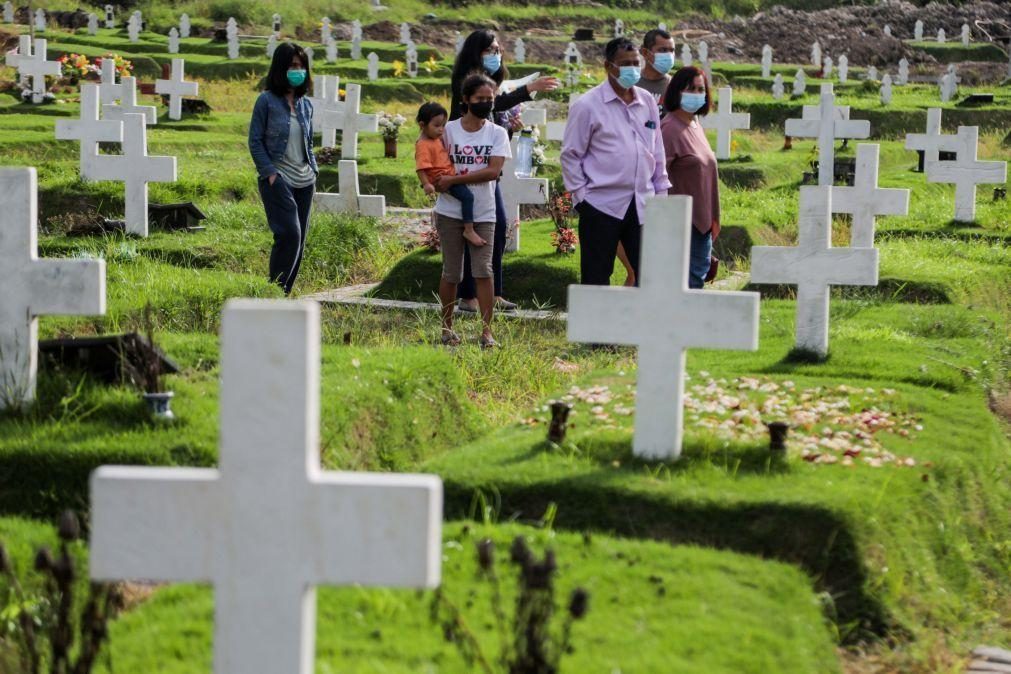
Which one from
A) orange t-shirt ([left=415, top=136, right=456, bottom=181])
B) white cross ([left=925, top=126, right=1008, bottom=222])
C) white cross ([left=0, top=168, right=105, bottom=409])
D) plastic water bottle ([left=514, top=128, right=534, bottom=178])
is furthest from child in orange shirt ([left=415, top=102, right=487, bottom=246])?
white cross ([left=925, top=126, right=1008, bottom=222])

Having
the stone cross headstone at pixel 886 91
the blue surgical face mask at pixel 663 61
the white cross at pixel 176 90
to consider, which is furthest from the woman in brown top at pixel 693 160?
the stone cross headstone at pixel 886 91

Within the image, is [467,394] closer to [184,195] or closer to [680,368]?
[680,368]

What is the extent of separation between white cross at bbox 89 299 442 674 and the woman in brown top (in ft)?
21.9

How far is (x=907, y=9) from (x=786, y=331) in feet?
182

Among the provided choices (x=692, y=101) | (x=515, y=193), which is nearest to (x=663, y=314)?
(x=692, y=101)

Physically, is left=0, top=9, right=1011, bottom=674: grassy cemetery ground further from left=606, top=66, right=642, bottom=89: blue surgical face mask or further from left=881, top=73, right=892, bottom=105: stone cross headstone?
left=881, top=73, right=892, bottom=105: stone cross headstone

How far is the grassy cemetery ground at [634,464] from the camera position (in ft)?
16.1

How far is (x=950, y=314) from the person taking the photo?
10.7m

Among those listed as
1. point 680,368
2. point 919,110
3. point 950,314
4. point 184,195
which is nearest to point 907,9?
point 919,110

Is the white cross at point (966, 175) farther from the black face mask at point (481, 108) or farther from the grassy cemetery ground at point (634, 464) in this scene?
the black face mask at point (481, 108)

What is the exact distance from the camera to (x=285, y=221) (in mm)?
10805

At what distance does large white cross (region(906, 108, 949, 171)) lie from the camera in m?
19.7

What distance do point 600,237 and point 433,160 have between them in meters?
1.08

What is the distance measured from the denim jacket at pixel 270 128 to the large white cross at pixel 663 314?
458 cm
